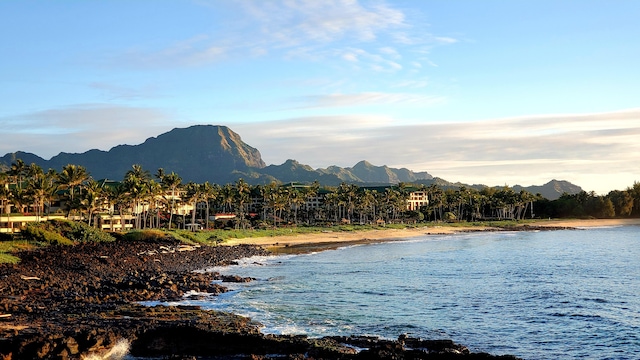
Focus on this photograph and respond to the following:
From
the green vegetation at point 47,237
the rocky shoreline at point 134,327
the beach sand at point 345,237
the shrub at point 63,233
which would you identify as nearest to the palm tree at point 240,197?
the beach sand at point 345,237

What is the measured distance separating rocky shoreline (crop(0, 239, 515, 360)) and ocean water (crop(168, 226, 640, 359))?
9.70ft

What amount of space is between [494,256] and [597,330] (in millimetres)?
43352

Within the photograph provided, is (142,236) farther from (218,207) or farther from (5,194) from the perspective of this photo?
(218,207)

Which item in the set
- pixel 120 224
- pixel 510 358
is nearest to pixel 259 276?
pixel 510 358

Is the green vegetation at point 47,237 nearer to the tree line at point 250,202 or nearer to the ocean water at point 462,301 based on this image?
the tree line at point 250,202

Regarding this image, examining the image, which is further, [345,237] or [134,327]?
[345,237]

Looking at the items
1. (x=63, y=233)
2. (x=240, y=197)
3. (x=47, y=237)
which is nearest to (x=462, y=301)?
(x=47, y=237)

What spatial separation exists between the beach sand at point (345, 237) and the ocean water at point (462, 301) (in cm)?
1993

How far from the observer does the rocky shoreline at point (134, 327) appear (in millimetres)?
20641

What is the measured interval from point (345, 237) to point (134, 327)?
271 ft

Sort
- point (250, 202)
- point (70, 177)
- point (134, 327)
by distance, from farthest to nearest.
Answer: point (250, 202) → point (70, 177) → point (134, 327)

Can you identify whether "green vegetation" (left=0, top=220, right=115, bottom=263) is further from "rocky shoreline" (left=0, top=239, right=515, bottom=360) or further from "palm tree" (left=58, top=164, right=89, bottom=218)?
"rocky shoreline" (left=0, top=239, right=515, bottom=360)

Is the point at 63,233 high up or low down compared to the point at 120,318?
up

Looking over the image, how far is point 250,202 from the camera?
130125mm
